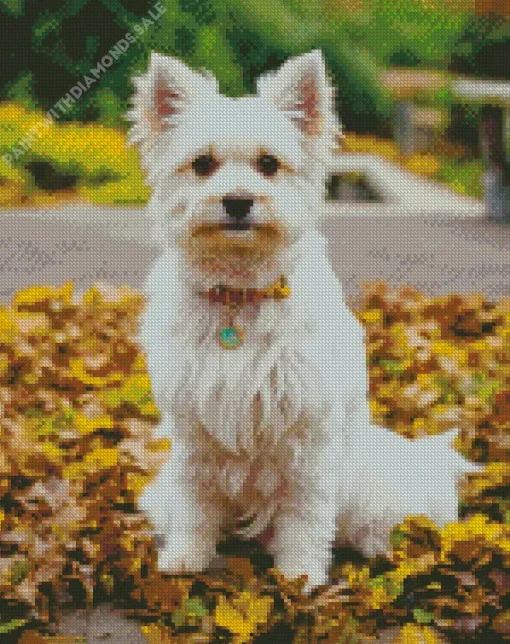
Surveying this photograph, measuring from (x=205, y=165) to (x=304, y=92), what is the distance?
356 mm

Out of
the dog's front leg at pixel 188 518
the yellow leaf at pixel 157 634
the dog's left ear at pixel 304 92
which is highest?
the dog's left ear at pixel 304 92

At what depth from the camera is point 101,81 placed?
1409cm

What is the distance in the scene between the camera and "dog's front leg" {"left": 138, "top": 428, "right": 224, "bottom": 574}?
3514 mm

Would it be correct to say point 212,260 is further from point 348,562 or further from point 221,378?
point 348,562

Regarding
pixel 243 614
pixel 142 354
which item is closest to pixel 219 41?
pixel 142 354

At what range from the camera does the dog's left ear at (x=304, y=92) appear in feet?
10.1

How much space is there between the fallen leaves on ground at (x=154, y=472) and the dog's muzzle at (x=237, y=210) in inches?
41.0

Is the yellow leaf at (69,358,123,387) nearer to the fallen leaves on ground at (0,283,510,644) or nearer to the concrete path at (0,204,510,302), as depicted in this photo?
the fallen leaves on ground at (0,283,510,644)

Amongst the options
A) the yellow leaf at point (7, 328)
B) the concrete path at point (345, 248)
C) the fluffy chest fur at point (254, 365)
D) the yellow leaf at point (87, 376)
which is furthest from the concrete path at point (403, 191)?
the fluffy chest fur at point (254, 365)

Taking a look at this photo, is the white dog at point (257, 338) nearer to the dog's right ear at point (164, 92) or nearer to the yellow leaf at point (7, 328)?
the dog's right ear at point (164, 92)

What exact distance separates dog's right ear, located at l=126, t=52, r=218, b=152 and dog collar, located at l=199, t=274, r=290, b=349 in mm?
463

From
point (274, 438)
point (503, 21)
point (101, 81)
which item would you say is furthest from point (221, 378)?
point (503, 21)

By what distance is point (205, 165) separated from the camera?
3014mm

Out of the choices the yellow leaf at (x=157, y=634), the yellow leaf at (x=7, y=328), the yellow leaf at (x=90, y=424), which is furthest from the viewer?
the yellow leaf at (x=7, y=328)
